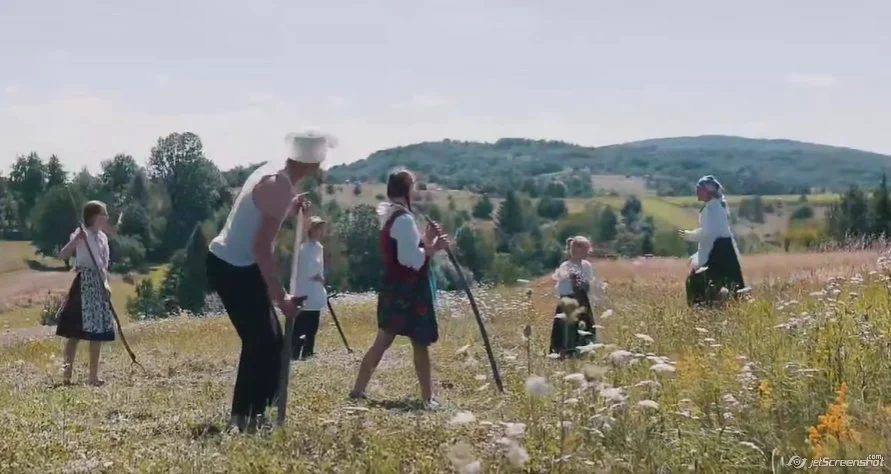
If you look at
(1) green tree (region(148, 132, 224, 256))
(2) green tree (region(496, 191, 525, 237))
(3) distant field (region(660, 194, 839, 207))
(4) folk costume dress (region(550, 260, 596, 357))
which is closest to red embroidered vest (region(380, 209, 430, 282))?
Answer: (4) folk costume dress (region(550, 260, 596, 357))

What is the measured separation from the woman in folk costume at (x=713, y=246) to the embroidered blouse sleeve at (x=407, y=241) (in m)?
5.56

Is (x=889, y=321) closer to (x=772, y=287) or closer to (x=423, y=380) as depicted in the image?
(x=423, y=380)

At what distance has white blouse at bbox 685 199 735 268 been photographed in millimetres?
13016

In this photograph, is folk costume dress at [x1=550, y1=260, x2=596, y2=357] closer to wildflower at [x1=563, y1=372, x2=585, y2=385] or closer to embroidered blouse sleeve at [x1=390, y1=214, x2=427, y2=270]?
embroidered blouse sleeve at [x1=390, y1=214, x2=427, y2=270]

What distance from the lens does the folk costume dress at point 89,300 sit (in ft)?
35.9

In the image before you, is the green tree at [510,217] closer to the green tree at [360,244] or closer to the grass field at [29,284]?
the green tree at [360,244]

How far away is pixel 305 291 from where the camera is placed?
1305 cm

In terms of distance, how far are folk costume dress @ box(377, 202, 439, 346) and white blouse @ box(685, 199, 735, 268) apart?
5529mm

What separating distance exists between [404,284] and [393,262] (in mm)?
191

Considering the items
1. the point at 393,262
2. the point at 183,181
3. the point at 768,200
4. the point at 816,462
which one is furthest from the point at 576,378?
the point at 768,200

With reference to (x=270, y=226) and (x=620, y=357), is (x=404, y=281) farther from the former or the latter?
(x=620, y=357)

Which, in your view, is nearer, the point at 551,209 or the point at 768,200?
the point at 551,209

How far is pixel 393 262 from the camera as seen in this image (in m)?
8.40

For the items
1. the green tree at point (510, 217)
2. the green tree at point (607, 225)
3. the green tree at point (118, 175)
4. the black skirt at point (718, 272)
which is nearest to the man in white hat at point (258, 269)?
the black skirt at point (718, 272)
